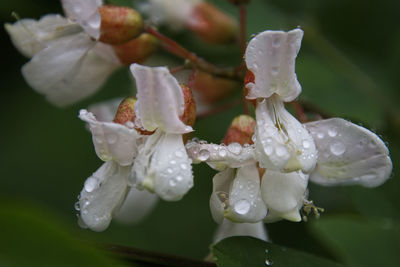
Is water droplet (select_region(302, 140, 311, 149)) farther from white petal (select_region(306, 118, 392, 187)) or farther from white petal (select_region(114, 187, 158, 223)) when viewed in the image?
white petal (select_region(114, 187, 158, 223))

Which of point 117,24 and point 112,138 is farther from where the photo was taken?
point 117,24

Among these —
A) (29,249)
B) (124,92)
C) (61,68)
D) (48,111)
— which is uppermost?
(29,249)

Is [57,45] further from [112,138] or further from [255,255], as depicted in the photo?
[255,255]

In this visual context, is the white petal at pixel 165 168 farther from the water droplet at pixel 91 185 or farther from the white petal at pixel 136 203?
the white petal at pixel 136 203

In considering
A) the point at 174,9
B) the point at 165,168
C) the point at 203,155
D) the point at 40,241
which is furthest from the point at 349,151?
the point at 174,9

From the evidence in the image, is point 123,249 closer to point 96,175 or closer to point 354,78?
point 96,175

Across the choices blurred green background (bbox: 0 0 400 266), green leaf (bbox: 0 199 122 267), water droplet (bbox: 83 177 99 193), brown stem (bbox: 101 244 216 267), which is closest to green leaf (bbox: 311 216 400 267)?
blurred green background (bbox: 0 0 400 266)

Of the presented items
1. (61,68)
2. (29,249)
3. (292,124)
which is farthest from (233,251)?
(61,68)
